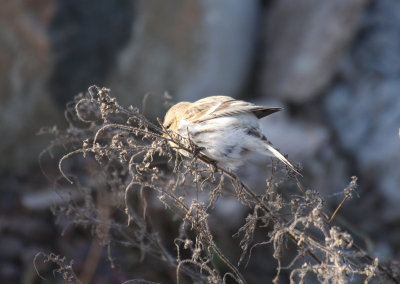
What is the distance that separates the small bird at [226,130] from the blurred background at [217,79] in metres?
1.82

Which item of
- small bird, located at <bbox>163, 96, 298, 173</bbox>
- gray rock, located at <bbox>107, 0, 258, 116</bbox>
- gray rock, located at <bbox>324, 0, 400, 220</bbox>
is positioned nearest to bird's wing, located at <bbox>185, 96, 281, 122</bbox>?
small bird, located at <bbox>163, 96, 298, 173</bbox>

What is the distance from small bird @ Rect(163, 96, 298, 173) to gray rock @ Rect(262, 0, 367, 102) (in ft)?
9.44

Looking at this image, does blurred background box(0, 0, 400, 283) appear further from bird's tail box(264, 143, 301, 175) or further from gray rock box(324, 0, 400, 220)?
bird's tail box(264, 143, 301, 175)

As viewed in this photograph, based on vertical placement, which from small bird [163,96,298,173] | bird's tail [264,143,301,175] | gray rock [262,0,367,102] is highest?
gray rock [262,0,367,102]

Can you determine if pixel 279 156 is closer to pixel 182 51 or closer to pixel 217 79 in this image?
pixel 182 51

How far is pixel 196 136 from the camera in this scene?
12.1 ft

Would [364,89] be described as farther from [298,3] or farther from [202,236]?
[202,236]

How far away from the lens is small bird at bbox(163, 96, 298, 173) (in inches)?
142

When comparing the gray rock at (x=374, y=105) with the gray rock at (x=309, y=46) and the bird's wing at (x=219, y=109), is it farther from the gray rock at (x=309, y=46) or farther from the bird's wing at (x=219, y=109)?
the bird's wing at (x=219, y=109)

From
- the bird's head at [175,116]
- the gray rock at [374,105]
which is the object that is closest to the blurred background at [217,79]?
the gray rock at [374,105]

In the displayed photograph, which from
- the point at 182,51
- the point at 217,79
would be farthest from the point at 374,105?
the point at 182,51

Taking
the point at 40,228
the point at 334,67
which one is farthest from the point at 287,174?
the point at 334,67

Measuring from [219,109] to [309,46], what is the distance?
310 centimetres

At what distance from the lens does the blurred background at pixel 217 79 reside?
19.8ft
